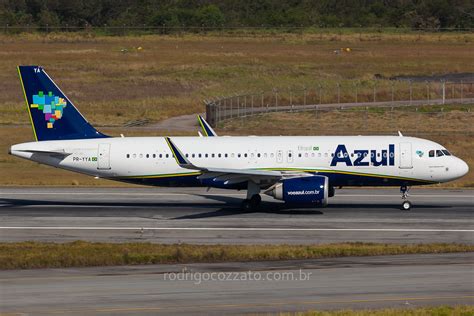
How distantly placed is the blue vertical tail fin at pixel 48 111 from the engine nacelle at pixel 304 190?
34.3 ft

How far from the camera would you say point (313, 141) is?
153ft

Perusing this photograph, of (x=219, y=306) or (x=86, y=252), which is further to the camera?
(x=86, y=252)

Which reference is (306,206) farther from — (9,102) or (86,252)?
(9,102)

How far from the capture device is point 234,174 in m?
44.8

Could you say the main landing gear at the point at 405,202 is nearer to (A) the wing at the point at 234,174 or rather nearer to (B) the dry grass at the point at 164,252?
(A) the wing at the point at 234,174

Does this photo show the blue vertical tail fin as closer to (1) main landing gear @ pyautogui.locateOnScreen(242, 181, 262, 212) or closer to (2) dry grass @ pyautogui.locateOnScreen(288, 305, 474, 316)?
(1) main landing gear @ pyautogui.locateOnScreen(242, 181, 262, 212)

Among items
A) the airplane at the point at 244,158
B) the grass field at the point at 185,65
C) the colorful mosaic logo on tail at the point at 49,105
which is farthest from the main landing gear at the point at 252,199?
the grass field at the point at 185,65

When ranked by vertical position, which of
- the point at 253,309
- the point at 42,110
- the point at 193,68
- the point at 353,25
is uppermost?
the point at 353,25

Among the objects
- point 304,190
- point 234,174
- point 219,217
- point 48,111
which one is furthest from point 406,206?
point 48,111

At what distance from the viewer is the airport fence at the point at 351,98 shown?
9156 centimetres

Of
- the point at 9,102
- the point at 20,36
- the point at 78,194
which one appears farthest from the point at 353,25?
the point at 78,194

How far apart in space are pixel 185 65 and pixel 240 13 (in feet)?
215

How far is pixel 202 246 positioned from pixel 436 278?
10.3 metres

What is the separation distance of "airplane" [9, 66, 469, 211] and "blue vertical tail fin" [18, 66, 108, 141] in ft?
0.17
